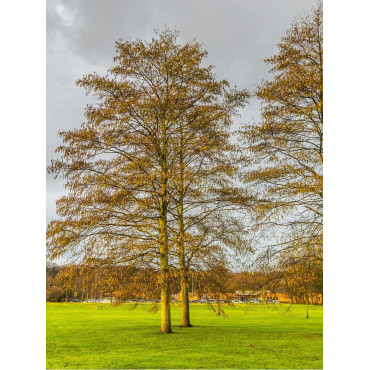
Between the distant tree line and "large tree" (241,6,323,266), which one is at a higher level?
"large tree" (241,6,323,266)

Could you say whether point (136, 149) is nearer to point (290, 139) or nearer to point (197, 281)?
point (197, 281)

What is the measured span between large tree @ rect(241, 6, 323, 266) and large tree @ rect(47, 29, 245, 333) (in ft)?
4.43

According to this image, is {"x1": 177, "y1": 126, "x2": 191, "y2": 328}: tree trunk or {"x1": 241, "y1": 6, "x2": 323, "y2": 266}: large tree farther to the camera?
{"x1": 177, "y1": 126, "x2": 191, "y2": 328}: tree trunk

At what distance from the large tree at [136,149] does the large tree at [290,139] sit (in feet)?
4.43

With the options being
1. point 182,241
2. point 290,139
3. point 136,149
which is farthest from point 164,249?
point 290,139

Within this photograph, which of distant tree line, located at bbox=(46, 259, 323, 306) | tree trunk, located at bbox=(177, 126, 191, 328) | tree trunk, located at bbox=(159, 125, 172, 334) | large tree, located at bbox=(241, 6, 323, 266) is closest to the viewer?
distant tree line, located at bbox=(46, 259, 323, 306)

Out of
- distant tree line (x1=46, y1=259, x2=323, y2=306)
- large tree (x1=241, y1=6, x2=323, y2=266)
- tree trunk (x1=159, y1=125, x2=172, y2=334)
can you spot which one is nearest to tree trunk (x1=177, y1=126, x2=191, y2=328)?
distant tree line (x1=46, y1=259, x2=323, y2=306)

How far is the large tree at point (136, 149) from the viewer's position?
28.0 feet

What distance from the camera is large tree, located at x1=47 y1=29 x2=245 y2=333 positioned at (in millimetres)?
8523

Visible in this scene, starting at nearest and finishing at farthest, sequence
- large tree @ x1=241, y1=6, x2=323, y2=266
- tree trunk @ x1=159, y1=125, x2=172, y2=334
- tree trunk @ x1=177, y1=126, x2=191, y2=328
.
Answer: large tree @ x1=241, y1=6, x2=323, y2=266 < tree trunk @ x1=177, y1=126, x2=191, y2=328 < tree trunk @ x1=159, y1=125, x2=172, y2=334

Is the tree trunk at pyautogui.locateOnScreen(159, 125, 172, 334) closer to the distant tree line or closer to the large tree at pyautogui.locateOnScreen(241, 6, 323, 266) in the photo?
the distant tree line
